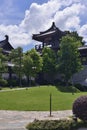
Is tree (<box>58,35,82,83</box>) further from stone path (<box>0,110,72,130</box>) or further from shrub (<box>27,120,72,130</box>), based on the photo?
shrub (<box>27,120,72,130</box>)

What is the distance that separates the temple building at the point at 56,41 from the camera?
2168 inches

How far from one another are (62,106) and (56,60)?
92.0ft

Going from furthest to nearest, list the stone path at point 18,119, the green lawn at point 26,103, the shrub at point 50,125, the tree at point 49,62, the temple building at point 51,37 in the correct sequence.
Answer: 1. the temple building at point 51,37
2. the tree at point 49,62
3. the green lawn at point 26,103
4. the stone path at point 18,119
5. the shrub at point 50,125

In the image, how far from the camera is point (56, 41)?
6291cm

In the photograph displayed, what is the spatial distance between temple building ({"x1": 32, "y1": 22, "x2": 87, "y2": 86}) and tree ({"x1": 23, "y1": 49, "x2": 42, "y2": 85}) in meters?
7.92

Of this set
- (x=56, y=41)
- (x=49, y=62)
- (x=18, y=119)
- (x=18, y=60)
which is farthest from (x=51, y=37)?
(x=18, y=119)

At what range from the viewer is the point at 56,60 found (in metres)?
53.2

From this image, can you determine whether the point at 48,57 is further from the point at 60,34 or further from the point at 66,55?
→ the point at 60,34

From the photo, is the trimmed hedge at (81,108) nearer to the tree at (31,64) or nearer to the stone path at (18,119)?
the stone path at (18,119)

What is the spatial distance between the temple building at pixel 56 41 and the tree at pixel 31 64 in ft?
26.0

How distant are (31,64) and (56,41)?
1613 centimetres

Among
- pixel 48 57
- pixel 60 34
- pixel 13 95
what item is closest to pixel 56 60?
pixel 48 57

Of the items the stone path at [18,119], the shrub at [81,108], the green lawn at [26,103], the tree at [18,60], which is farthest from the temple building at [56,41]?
the shrub at [81,108]

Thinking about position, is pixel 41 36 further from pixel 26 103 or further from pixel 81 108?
pixel 81 108
